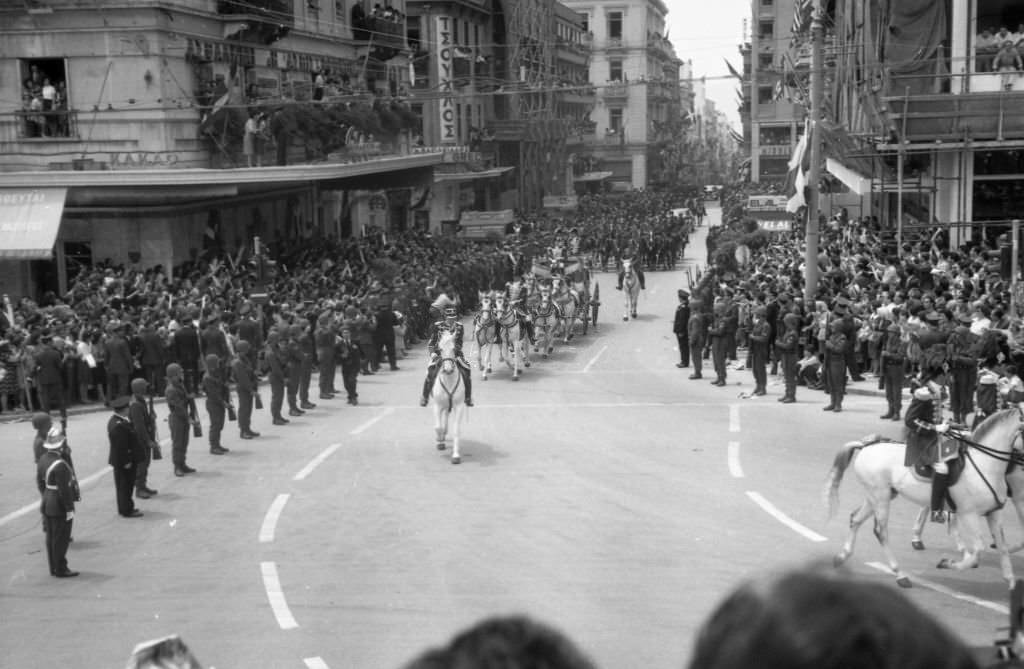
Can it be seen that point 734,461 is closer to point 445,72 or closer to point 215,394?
point 215,394

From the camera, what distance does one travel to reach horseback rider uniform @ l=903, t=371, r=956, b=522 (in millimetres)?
11781

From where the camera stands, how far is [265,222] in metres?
42.3

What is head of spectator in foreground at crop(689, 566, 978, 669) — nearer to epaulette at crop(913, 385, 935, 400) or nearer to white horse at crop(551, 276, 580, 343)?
epaulette at crop(913, 385, 935, 400)

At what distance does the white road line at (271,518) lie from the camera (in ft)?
46.2

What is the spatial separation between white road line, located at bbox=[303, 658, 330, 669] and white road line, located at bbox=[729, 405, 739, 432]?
11.2 meters

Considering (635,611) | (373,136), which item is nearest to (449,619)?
(635,611)

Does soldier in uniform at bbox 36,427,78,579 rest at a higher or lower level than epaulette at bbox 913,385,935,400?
lower

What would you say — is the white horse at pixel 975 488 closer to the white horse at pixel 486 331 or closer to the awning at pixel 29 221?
the white horse at pixel 486 331

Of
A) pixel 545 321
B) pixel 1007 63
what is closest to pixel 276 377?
pixel 545 321

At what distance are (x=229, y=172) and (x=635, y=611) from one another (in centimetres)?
2461

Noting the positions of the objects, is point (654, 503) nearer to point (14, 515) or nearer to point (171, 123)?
point (14, 515)

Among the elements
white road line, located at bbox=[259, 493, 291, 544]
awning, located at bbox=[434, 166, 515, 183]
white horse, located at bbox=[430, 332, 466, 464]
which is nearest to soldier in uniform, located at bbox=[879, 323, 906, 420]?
white horse, located at bbox=[430, 332, 466, 464]

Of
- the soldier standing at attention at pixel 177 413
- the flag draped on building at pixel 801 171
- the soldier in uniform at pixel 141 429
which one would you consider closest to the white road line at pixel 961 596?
the soldier in uniform at pixel 141 429

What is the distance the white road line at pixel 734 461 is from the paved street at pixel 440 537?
0.26 feet
